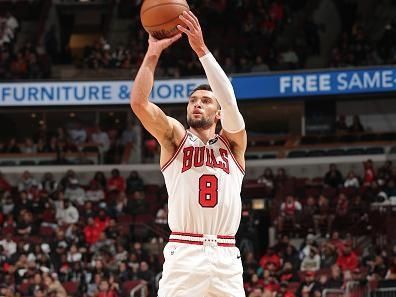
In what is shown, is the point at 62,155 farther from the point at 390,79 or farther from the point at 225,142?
the point at 225,142

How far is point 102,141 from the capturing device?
25.1 metres

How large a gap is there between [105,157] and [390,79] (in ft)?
26.6

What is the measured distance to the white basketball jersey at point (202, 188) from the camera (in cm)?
632

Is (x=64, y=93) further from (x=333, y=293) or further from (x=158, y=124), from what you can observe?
(x=158, y=124)

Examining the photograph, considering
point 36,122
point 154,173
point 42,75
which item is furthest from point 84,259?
point 36,122

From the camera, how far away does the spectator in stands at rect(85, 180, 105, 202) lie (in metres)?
21.9

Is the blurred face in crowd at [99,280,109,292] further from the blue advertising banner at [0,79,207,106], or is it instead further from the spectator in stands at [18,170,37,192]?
the blue advertising banner at [0,79,207,106]

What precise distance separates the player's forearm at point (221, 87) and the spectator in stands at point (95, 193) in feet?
51.9

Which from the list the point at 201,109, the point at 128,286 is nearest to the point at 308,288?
the point at 128,286

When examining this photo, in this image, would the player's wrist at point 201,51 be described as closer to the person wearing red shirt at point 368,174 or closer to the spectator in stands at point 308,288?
the spectator in stands at point 308,288

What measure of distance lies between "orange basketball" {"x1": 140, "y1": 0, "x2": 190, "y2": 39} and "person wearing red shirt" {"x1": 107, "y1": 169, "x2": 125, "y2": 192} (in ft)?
52.0

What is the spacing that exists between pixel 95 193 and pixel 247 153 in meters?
4.89

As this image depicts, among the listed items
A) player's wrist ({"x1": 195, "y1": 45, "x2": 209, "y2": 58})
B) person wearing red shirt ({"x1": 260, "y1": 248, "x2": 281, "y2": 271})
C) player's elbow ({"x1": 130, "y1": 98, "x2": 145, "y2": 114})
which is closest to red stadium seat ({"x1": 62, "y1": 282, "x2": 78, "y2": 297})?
person wearing red shirt ({"x1": 260, "y1": 248, "x2": 281, "y2": 271})

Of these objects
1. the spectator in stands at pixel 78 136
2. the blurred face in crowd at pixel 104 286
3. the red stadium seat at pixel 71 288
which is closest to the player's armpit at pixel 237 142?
the blurred face in crowd at pixel 104 286
